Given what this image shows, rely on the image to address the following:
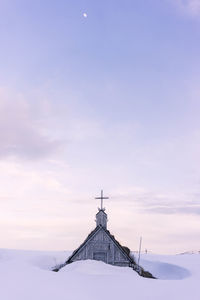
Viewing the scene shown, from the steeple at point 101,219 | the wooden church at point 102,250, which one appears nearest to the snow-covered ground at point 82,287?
the wooden church at point 102,250

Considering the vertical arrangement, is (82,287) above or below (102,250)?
below

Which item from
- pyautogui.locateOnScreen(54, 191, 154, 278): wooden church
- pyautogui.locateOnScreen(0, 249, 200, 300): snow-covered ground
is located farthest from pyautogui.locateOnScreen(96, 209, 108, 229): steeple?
pyautogui.locateOnScreen(0, 249, 200, 300): snow-covered ground

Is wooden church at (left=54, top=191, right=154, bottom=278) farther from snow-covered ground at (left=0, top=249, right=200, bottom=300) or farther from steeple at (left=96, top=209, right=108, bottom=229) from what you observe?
snow-covered ground at (left=0, top=249, right=200, bottom=300)

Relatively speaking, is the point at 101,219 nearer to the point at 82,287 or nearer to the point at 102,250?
the point at 102,250

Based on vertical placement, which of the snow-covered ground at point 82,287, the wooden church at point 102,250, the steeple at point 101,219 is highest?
the steeple at point 101,219

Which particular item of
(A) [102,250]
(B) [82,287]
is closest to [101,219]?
(A) [102,250]

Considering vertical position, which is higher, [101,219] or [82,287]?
[101,219]

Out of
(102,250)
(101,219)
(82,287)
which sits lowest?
(82,287)

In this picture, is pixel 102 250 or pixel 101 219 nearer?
pixel 102 250

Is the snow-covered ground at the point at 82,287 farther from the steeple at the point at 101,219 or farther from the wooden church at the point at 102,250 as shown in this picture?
the steeple at the point at 101,219

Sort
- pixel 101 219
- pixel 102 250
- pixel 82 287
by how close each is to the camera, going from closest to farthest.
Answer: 1. pixel 82 287
2. pixel 102 250
3. pixel 101 219

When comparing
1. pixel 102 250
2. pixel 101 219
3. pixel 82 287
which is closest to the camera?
pixel 82 287

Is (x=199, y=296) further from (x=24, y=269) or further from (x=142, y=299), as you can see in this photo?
(x=24, y=269)

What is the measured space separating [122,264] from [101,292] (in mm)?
16768
